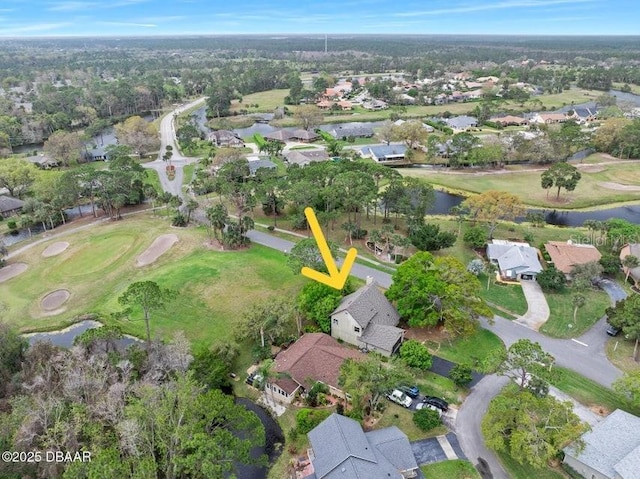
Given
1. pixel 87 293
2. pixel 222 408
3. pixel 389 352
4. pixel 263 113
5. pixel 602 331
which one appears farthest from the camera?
pixel 263 113

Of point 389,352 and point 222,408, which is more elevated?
point 222,408

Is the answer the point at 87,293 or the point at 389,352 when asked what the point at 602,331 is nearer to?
the point at 389,352

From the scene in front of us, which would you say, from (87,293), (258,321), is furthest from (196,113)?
(258,321)

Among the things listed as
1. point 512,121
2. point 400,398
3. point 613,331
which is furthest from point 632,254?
point 512,121

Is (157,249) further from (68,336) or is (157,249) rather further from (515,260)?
(515,260)

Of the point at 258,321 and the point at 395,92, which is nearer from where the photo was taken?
the point at 258,321

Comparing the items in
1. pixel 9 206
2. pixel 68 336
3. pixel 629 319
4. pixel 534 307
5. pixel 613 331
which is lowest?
pixel 68 336
